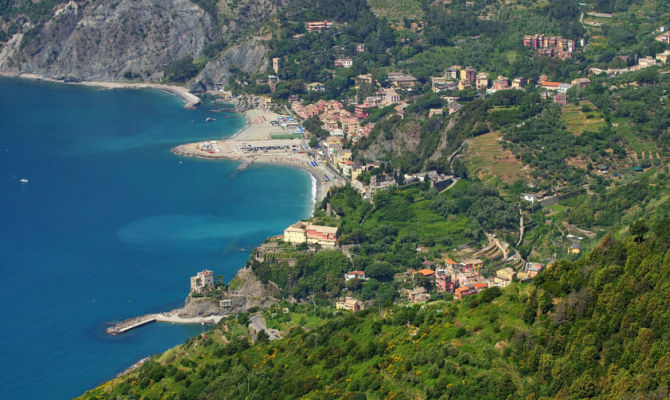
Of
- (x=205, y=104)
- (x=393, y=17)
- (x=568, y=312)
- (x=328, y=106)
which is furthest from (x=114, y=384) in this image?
(x=393, y=17)

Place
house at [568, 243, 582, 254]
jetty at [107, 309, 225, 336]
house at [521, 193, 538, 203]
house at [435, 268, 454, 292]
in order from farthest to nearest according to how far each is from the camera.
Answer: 1. house at [521, 193, 538, 203]
2. house at [568, 243, 582, 254]
3. house at [435, 268, 454, 292]
4. jetty at [107, 309, 225, 336]

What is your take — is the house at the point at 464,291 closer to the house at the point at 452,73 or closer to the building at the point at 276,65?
the house at the point at 452,73

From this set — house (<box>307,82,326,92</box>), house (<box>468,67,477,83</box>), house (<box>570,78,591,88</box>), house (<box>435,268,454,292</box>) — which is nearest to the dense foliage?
house (<box>435,268,454,292</box>)

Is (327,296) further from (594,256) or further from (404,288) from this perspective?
(594,256)

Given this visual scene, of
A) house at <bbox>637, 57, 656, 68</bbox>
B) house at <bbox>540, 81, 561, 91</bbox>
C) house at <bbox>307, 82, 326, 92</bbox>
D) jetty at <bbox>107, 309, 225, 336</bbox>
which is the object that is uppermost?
house at <bbox>637, 57, 656, 68</bbox>

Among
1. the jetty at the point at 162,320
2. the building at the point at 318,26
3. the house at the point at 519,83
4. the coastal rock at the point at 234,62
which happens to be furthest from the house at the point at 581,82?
the coastal rock at the point at 234,62

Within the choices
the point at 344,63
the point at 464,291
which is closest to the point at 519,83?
the point at 344,63

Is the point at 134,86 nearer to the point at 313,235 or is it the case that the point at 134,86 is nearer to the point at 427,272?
the point at 313,235

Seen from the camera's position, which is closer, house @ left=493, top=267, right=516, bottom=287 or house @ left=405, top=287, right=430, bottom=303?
house @ left=405, top=287, right=430, bottom=303

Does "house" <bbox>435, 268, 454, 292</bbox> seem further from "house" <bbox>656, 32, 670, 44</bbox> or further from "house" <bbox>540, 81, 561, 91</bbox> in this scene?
"house" <bbox>656, 32, 670, 44</bbox>
